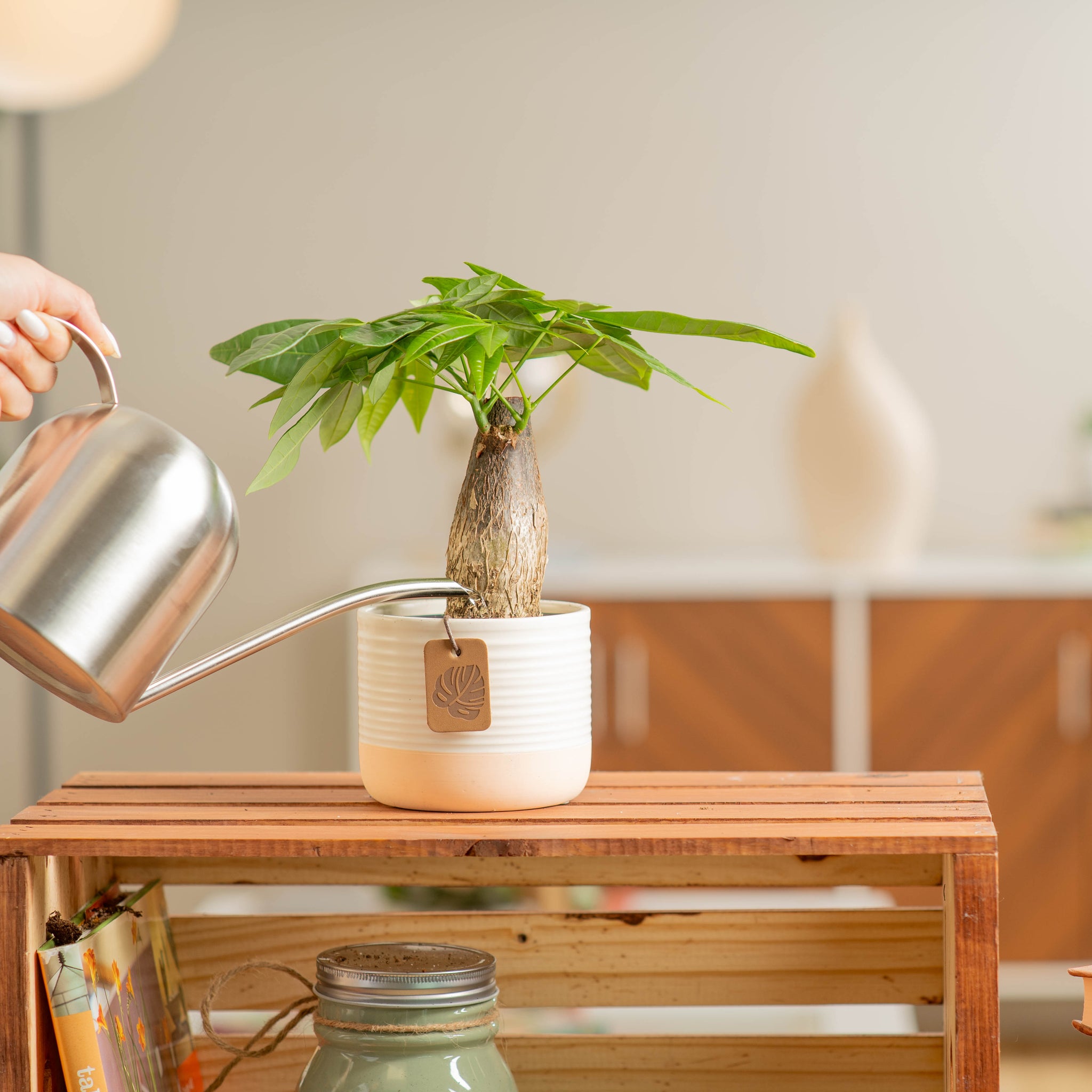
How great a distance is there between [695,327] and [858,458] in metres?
1.74

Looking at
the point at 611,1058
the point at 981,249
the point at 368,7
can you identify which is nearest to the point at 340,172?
the point at 368,7

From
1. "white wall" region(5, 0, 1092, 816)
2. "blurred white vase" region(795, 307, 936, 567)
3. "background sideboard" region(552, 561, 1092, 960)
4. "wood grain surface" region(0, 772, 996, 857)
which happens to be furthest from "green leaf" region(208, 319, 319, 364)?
"white wall" region(5, 0, 1092, 816)

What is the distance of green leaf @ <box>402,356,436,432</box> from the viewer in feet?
3.13

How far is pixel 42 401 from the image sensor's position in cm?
289

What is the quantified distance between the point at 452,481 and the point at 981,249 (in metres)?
1.27

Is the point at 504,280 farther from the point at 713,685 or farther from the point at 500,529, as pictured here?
the point at 713,685

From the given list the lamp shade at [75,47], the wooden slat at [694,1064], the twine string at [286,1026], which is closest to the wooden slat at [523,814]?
the twine string at [286,1026]

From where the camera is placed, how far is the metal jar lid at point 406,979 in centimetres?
79

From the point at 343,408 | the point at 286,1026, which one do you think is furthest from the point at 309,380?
the point at 286,1026

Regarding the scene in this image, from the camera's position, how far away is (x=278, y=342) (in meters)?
0.87

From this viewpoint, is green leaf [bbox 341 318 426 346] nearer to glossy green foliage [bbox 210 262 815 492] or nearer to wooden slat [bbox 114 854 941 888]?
glossy green foliage [bbox 210 262 815 492]

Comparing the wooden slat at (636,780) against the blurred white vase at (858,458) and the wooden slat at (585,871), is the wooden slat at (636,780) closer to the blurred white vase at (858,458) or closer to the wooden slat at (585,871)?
the wooden slat at (585,871)

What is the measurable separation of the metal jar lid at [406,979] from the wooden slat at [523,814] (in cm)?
9

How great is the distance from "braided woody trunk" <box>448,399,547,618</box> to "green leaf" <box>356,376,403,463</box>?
0.25 feet
